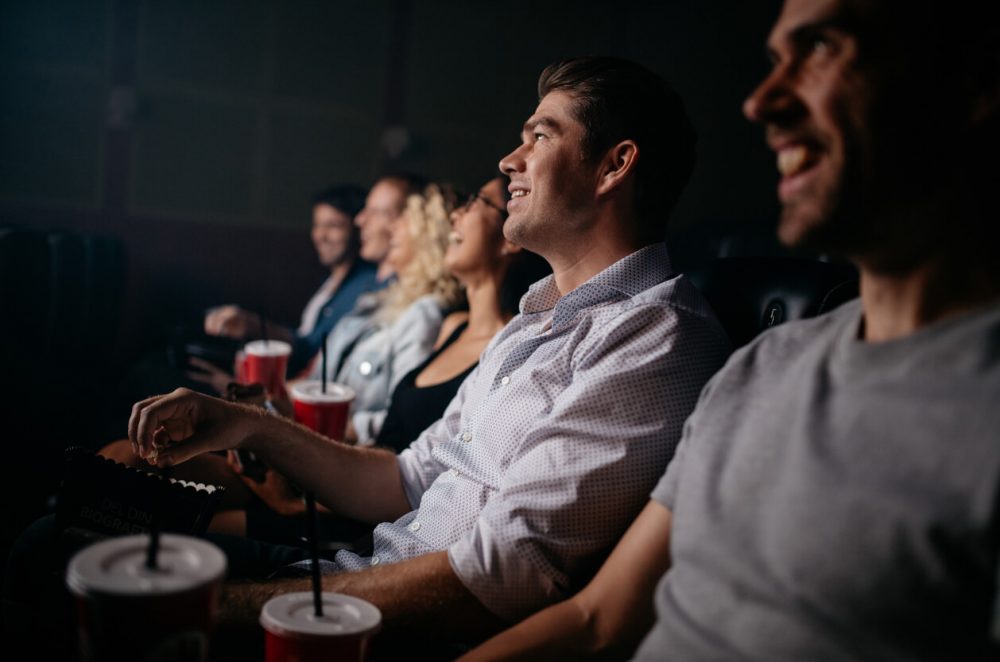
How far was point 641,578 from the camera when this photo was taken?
956 millimetres

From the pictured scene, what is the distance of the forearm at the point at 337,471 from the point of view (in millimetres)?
1518

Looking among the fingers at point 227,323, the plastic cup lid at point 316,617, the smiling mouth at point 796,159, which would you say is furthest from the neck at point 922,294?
the fingers at point 227,323

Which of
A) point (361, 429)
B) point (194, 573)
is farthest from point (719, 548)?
point (361, 429)

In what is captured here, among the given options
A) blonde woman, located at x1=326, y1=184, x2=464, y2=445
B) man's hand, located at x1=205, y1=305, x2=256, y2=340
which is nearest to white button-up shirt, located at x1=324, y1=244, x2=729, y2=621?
blonde woman, located at x1=326, y1=184, x2=464, y2=445

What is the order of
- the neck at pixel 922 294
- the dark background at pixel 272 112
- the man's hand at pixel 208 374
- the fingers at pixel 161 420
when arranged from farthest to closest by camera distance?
the dark background at pixel 272 112 < the man's hand at pixel 208 374 < the fingers at pixel 161 420 < the neck at pixel 922 294

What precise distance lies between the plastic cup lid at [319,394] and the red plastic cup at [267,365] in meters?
0.41

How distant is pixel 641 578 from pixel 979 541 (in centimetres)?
40

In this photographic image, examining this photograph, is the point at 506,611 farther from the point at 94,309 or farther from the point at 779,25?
the point at 94,309

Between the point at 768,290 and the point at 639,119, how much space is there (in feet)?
1.32

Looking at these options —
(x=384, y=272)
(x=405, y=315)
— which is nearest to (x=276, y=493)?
(x=405, y=315)

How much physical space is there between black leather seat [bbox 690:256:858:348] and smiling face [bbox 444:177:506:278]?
908mm

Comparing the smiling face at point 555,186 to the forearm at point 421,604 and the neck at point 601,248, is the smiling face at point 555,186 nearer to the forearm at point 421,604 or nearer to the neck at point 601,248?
the neck at point 601,248

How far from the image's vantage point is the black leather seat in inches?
45.9

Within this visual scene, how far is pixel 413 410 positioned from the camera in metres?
2.03
